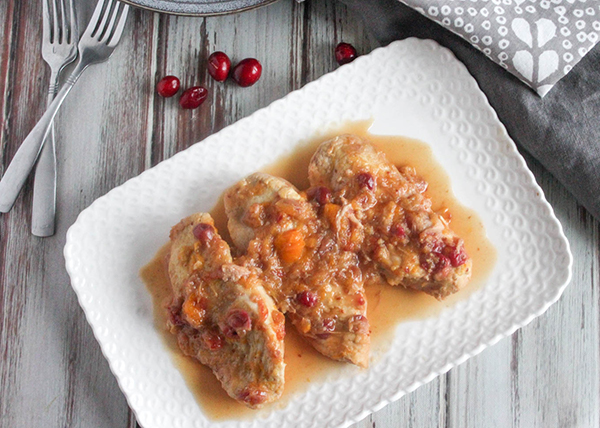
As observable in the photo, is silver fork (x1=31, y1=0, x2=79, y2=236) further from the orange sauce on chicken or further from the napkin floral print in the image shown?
the napkin floral print

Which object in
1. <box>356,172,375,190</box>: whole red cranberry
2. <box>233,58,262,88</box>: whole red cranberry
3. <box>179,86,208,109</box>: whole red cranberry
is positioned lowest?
<box>356,172,375,190</box>: whole red cranberry

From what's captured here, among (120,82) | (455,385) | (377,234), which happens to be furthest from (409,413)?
(120,82)

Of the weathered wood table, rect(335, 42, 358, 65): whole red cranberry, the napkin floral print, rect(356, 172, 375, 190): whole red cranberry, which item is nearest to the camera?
rect(356, 172, 375, 190): whole red cranberry

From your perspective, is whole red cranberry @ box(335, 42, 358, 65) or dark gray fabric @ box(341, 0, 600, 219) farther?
whole red cranberry @ box(335, 42, 358, 65)

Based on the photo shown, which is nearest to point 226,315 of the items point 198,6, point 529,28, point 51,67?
point 198,6

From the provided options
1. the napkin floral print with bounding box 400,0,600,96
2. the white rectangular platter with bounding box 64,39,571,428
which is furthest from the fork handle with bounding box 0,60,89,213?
the napkin floral print with bounding box 400,0,600,96

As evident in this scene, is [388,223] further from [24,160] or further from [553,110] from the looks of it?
[24,160]
